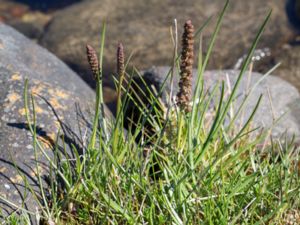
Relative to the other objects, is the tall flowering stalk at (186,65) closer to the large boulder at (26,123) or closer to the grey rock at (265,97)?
the large boulder at (26,123)

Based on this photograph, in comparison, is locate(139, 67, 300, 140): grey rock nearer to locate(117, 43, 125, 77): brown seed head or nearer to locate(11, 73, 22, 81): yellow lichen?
locate(11, 73, 22, 81): yellow lichen

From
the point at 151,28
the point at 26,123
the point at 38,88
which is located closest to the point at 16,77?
the point at 38,88

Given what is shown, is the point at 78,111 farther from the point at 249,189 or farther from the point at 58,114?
the point at 249,189

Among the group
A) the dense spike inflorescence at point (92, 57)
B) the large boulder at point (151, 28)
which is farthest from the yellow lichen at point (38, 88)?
the large boulder at point (151, 28)

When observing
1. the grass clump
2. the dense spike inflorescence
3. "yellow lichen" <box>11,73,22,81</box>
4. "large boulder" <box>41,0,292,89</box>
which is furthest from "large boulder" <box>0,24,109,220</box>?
"large boulder" <box>41,0,292,89</box>

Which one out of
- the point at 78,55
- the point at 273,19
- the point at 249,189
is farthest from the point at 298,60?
the point at 249,189

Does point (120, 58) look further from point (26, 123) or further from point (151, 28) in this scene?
point (151, 28)

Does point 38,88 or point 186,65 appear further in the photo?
point 38,88
